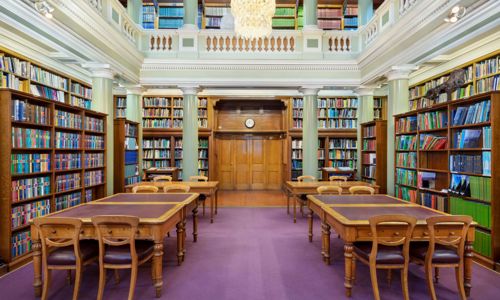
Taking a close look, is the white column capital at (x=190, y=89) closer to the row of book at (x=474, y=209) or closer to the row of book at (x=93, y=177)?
the row of book at (x=93, y=177)

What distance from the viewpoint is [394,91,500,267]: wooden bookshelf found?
3449 mm

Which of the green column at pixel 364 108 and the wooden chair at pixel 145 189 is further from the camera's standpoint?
the green column at pixel 364 108

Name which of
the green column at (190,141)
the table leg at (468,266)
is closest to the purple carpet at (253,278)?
the table leg at (468,266)

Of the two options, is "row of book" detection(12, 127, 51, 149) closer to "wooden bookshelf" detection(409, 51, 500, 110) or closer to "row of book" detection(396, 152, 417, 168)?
"row of book" detection(396, 152, 417, 168)

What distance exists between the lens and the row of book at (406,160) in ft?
16.8

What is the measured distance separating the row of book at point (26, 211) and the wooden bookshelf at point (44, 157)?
0.01 metres

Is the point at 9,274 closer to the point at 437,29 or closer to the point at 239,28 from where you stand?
the point at 239,28

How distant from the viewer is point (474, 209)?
3738 mm

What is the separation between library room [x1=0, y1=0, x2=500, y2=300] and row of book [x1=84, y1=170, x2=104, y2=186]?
44 mm

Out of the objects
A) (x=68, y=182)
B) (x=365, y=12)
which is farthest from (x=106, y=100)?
(x=365, y=12)

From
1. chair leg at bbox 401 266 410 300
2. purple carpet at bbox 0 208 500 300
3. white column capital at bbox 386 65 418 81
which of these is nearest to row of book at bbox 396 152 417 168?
white column capital at bbox 386 65 418 81

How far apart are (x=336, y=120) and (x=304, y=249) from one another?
18.7 ft

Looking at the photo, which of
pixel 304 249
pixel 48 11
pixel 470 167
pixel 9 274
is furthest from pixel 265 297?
pixel 48 11

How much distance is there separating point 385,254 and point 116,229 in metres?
2.30
